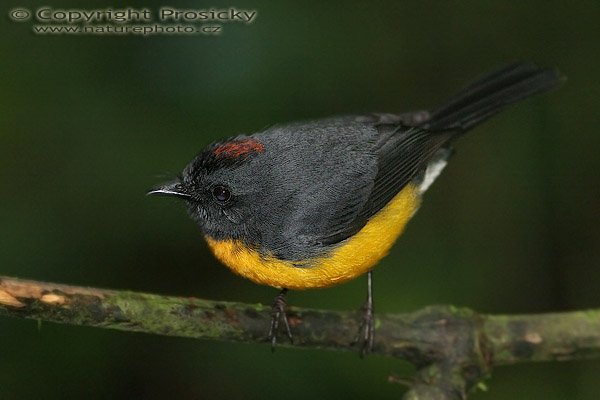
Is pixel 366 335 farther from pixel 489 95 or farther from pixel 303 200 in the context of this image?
pixel 489 95

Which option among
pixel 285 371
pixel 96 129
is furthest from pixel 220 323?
pixel 96 129

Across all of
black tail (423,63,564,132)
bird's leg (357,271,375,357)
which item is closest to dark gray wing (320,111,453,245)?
black tail (423,63,564,132)

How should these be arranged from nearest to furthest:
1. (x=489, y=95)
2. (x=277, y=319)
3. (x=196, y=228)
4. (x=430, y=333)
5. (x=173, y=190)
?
(x=277, y=319) → (x=430, y=333) → (x=173, y=190) → (x=489, y=95) → (x=196, y=228)

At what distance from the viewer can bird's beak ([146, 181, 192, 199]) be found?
4453 mm

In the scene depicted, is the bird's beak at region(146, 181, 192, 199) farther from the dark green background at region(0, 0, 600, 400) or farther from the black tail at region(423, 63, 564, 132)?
the black tail at region(423, 63, 564, 132)

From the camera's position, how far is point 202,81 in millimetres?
5621

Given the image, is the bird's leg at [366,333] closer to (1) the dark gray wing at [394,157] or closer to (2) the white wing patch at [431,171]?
(1) the dark gray wing at [394,157]

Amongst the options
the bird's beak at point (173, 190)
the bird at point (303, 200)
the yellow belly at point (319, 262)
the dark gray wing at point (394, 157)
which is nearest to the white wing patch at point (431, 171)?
the dark gray wing at point (394, 157)

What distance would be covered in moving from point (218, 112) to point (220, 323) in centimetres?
189

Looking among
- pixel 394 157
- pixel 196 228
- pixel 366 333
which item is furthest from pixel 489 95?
pixel 196 228

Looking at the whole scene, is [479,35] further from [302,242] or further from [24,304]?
[24,304]

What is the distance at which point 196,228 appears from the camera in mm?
5668

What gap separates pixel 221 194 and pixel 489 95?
194 centimetres

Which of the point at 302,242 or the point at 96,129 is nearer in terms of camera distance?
the point at 302,242
